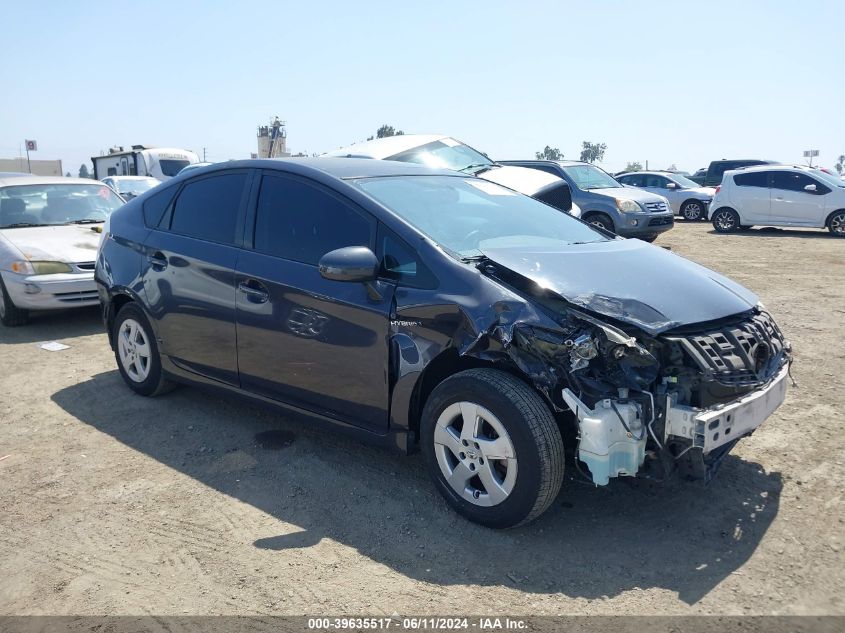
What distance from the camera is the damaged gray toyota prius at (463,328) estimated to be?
319cm

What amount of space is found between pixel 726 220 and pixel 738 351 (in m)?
15.8

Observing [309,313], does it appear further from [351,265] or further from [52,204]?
[52,204]

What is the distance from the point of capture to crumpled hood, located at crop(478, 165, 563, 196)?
30.4 ft

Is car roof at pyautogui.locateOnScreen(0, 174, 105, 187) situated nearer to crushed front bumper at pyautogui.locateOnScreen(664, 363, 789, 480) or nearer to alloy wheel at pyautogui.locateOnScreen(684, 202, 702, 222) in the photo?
crushed front bumper at pyautogui.locateOnScreen(664, 363, 789, 480)

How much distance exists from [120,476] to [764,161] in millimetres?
25237

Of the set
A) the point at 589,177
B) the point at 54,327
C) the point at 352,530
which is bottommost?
the point at 352,530

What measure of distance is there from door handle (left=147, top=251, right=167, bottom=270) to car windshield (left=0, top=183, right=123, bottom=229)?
4.38 meters

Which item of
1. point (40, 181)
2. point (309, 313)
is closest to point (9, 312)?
point (40, 181)

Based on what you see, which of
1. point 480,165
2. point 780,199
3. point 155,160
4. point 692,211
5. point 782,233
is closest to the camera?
point 480,165

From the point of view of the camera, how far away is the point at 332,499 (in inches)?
152

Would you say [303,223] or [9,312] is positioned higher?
[303,223]

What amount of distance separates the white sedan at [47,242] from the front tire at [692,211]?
58.5ft

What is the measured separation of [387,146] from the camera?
1023 cm

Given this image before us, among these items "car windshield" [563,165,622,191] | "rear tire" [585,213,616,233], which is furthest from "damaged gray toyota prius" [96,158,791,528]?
"car windshield" [563,165,622,191]
